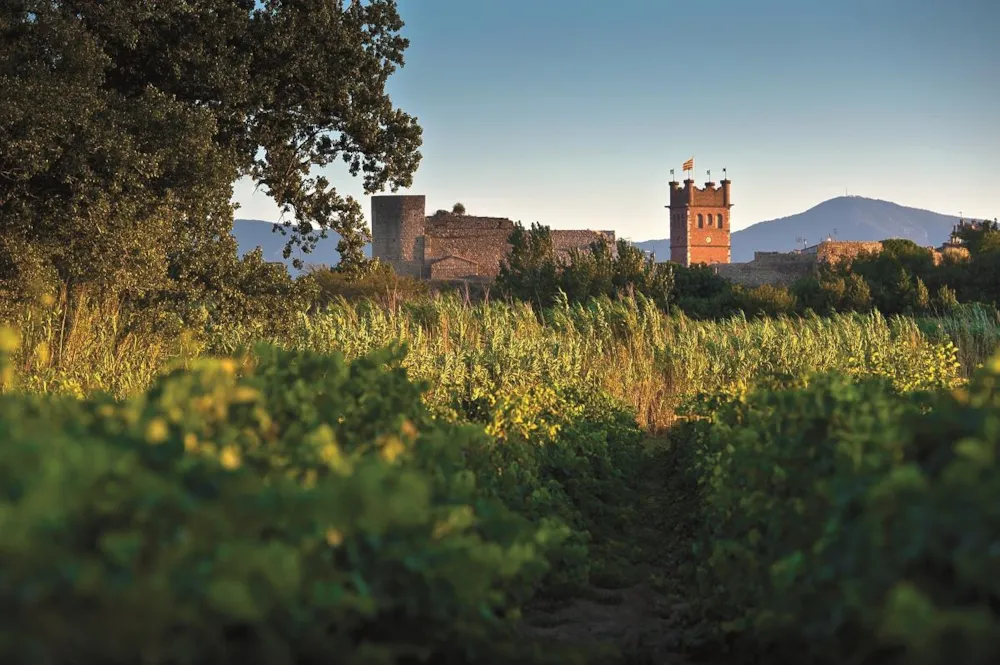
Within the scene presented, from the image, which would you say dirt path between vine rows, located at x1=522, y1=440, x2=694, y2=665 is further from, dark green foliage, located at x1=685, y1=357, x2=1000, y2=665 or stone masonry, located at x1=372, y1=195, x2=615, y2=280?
stone masonry, located at x1=372, y1=195, x2=615, y2=280

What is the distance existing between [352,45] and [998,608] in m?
12.9

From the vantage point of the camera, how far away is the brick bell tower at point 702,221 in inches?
3885

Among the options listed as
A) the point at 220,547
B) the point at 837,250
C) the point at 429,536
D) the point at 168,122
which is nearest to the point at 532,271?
the point at 168,122

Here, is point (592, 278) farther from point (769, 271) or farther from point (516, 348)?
point (769, 271)

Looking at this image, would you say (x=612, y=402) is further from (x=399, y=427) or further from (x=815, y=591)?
(x=815, y=591)

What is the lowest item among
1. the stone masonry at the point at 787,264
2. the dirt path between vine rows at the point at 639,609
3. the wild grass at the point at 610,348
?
the dirt path between vine rows at the point at 639,609

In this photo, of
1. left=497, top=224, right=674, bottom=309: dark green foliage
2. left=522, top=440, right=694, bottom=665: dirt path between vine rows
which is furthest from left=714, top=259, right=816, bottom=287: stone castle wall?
left=522, top=440, right=694, bottom=665: dirt path between vine rows

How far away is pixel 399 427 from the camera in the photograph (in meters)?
3.62

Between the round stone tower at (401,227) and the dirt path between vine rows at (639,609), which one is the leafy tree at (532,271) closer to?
the dirt path between vine rows at (639,609)

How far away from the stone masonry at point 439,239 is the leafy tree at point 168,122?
45.8m

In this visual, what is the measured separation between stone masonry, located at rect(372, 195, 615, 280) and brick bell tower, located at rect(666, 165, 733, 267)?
120 feet

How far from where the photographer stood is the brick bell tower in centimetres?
9869

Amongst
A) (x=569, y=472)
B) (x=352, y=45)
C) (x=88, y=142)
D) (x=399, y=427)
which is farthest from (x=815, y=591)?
(x=352, y=45)

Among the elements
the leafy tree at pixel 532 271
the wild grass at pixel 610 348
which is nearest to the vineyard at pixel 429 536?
the wild grass at pixel 610 348
